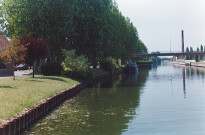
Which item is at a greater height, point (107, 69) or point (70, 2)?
point (70, 2)

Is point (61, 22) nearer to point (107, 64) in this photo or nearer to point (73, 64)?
point (73, 64)

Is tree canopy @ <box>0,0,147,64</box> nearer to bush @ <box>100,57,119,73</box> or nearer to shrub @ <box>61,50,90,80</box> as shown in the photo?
shrub @ <box>61,50,90,80</box>

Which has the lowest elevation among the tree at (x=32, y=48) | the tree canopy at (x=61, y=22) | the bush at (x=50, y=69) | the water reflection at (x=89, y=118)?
the water reflection at (x=89, y=118)

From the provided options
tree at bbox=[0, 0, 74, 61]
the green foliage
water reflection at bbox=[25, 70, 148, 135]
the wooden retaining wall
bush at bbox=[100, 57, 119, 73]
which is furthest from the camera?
bush at bbox=[100, 57, 119, 73]

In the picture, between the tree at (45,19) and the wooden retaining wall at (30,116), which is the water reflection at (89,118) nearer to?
the wooden retaining wall at (30,116)

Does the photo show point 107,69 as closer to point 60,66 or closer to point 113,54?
point 113,54

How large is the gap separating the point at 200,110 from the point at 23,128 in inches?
465

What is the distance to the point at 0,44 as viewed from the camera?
160 feet

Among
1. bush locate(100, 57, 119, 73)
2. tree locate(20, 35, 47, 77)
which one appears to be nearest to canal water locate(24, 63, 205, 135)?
tree locate(20, 35, 47, 77)

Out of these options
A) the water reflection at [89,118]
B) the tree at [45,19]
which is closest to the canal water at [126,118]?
the water reflection at [89,118]

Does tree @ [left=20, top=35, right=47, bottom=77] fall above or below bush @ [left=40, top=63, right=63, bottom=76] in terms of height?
above

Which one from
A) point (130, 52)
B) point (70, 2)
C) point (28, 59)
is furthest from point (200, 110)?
point (130, 52)

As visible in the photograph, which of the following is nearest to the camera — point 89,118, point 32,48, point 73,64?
point 89,118

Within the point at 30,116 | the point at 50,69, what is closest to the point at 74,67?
the point at 50,69
